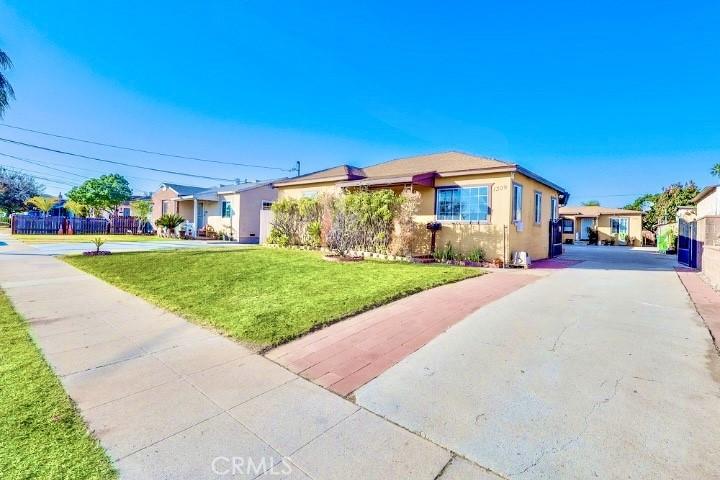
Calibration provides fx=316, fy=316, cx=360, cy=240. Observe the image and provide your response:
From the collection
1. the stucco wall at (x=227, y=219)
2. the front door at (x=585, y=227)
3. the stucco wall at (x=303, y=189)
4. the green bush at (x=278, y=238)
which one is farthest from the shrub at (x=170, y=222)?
the front door at (x=585, y=227)

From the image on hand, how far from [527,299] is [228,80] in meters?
16.7

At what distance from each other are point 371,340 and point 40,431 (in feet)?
9.84

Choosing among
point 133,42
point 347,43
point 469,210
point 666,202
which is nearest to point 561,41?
point 469,210

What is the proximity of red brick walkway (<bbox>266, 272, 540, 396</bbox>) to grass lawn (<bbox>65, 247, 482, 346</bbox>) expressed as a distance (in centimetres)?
30

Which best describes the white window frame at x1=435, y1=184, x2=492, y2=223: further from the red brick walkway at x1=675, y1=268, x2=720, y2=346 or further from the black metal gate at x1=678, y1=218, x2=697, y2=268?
the black metal gate at x1=678, y1=218, x2=697, y2=268

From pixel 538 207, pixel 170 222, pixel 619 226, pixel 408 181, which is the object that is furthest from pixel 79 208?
pixel 619 226

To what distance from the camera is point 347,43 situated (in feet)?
44.4

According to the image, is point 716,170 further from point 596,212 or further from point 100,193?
point 100,193

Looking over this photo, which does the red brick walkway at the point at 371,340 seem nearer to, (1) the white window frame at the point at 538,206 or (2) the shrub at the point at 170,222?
(1) the white window frame at the point at 538,206

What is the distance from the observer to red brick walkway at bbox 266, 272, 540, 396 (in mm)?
3215

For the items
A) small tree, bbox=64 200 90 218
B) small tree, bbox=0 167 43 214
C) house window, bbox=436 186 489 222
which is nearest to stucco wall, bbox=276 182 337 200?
house window, bbox=436 186 489 222

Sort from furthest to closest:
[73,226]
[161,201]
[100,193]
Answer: [100,193], [161,201], [73,226]

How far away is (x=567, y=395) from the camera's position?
2.77m

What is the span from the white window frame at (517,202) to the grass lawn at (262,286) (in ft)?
12.1
